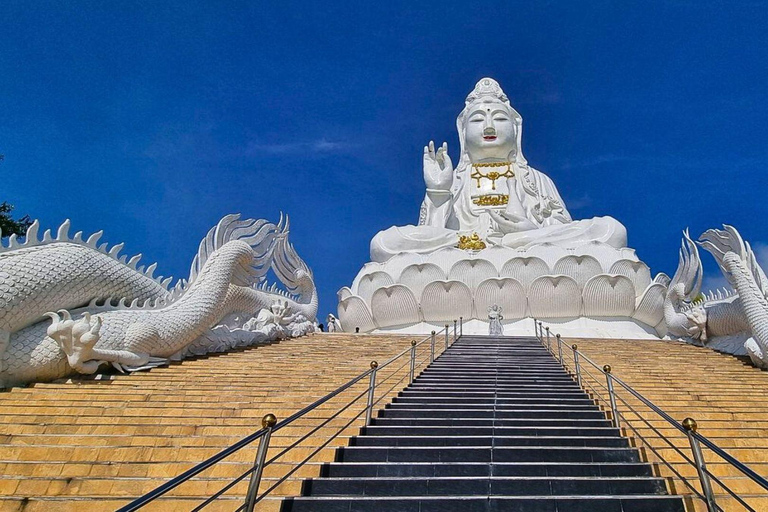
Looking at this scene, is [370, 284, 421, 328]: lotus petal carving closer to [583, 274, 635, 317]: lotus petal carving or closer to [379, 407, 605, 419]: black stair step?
[583, 274, 635, 317]: lotus petal carving

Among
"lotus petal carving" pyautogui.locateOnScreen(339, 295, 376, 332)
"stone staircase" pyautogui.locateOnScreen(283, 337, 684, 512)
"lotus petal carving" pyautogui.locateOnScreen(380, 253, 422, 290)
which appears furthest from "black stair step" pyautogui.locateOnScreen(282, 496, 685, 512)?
"lotus petal carving" pyautogui.locateOnScreen(339, 295, 376, 332)

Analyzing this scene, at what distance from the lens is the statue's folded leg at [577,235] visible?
54.1ft

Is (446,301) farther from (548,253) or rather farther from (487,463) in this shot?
(487,463)

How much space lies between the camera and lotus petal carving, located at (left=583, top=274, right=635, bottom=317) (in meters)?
14.5

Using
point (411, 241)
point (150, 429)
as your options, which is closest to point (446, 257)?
point (411, 241)

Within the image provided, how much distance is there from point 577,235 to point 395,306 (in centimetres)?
622

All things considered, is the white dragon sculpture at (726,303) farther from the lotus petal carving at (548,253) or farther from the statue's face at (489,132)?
the statue's face at (489,132)

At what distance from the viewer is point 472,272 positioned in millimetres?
15141

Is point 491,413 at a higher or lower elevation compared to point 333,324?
lower

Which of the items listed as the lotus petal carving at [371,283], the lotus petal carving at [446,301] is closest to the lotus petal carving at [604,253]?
the lotus petal carving at [446,301]

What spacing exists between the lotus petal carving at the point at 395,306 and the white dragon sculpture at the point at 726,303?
658 cm

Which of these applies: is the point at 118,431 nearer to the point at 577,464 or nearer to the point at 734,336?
the point at 577,464

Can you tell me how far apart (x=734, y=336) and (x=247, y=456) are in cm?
981

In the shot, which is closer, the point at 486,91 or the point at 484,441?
the point at 484,441
